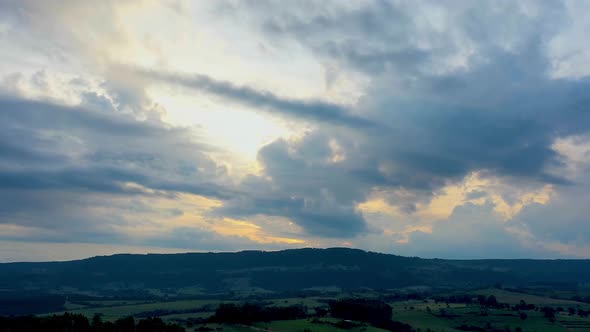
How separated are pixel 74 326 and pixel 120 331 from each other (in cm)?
1750

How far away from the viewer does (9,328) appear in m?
189

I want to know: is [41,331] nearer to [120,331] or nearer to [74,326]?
[74,326]

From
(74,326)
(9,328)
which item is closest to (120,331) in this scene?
(74,326)

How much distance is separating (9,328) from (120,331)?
128 feet

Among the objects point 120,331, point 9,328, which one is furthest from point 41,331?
point 120,331

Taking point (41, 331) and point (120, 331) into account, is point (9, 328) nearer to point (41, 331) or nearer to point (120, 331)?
point (41, 331)

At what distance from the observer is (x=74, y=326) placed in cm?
19838

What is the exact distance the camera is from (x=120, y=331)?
655ft

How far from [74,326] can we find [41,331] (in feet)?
37.5

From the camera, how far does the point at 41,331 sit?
19362 cm

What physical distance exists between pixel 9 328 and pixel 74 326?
869 inches

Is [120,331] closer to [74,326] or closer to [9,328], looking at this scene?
[74,326]
